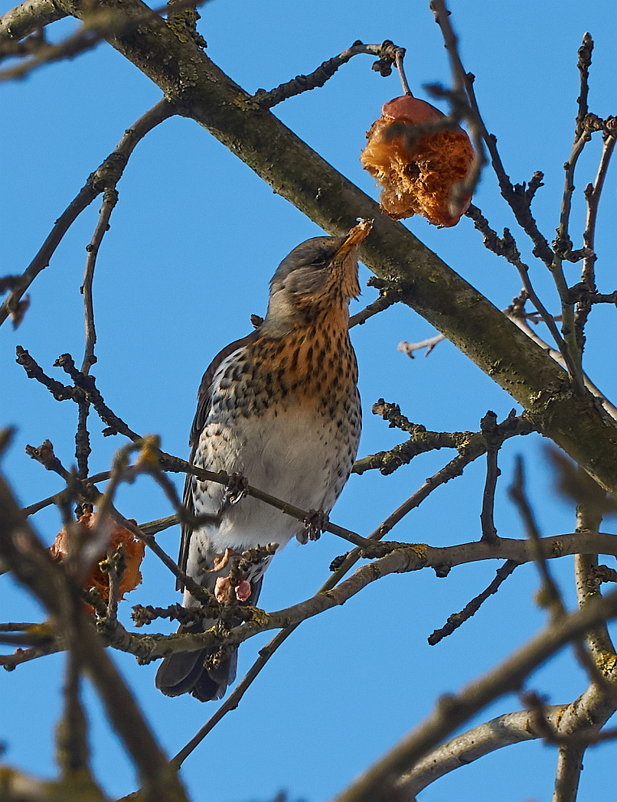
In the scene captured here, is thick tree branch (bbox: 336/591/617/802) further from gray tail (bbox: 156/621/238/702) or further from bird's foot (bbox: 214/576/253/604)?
gray tail (bbox: 156/621/238/702)

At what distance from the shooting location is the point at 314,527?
15.8ft

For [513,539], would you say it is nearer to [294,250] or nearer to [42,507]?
[42,507]

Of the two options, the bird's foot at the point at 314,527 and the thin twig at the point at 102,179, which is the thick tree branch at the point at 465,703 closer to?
the bird's foot at the point at 314,527

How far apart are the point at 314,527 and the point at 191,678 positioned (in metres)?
1.37

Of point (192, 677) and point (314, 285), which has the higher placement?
point (314, 285)

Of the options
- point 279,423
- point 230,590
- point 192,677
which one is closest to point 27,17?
point 279,423

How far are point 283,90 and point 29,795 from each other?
3781 millimetres

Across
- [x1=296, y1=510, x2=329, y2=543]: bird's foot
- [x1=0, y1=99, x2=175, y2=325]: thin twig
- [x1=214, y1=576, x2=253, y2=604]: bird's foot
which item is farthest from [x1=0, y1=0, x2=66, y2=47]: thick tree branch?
[x1=214, y1=576, x2=253, y2=604]: bird's foot

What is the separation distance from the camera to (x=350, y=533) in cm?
370

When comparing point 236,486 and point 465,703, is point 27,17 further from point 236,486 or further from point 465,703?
point 465,703

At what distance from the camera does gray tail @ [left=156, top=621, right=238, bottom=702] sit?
5699 millimetres

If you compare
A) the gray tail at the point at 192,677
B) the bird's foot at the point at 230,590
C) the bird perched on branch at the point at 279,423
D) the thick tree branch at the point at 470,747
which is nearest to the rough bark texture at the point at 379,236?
the bird perched on branch at the point at 279,423

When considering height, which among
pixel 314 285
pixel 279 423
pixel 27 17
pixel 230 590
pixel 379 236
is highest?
pixel 27 17

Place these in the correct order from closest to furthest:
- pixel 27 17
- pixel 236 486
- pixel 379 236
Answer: pixel 236 486, pixel 379 236, pixel 27 17
